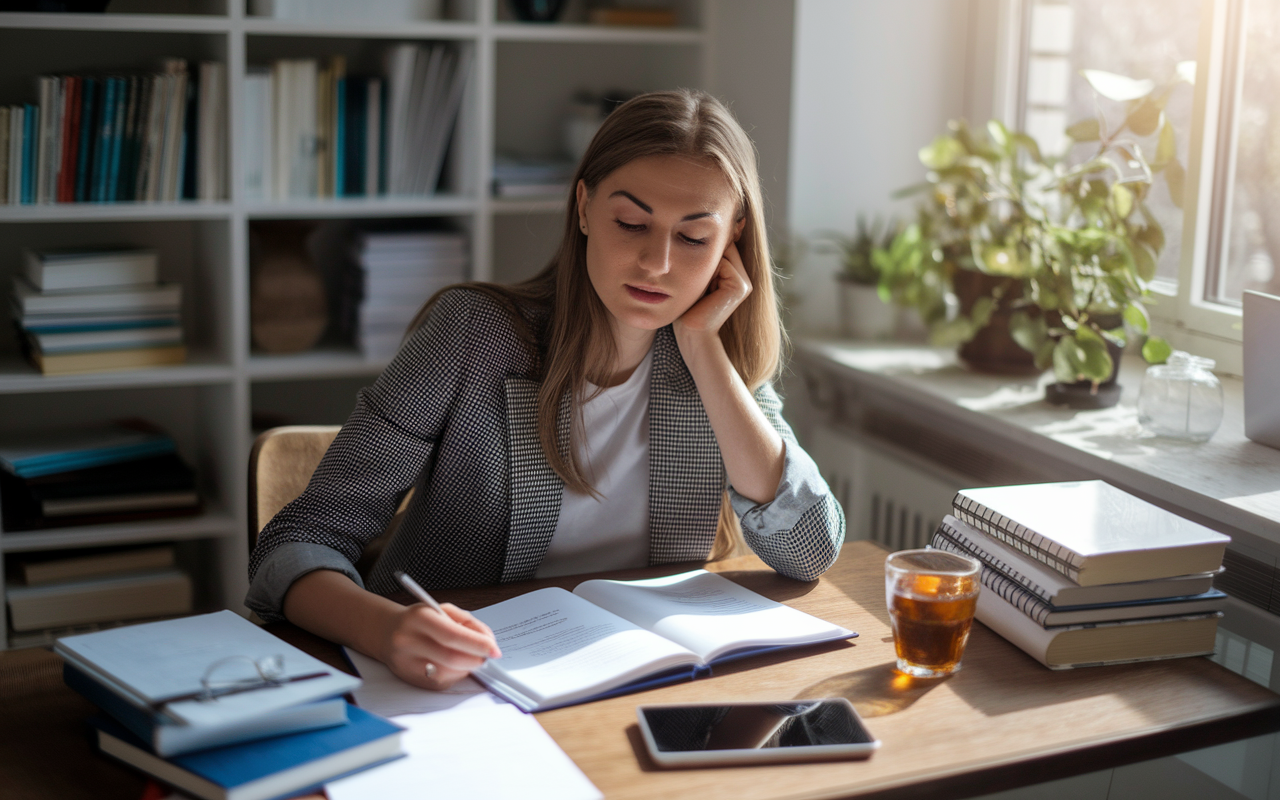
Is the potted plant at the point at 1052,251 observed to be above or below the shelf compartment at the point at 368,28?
below

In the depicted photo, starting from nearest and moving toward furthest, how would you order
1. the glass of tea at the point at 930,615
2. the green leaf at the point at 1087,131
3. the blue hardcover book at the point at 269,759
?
the blue hardcover book at the point at 269,759, the glass of tea at the point at 930,615, the green leaf at the point at 1087,131

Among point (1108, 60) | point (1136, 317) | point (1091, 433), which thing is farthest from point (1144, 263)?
point (1108, 60)

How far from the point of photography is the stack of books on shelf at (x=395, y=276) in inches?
95.1

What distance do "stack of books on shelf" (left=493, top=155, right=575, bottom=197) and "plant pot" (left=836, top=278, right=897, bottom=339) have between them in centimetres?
66

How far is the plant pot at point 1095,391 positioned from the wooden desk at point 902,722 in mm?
747

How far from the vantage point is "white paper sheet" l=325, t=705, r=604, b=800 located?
81 cm

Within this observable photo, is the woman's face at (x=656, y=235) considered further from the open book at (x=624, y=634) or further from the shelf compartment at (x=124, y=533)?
the shelf compartment at (x=124, y=533)

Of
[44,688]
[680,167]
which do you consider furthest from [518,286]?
[44,688]

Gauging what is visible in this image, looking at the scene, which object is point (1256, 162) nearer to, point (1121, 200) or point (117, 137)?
point (1121, 200)

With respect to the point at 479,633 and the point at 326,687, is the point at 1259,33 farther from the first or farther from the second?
the point at 326,687

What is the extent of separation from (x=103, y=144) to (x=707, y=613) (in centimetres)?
166

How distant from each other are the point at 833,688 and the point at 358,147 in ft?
5.82

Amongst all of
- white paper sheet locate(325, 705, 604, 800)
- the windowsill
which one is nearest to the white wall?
the windowsill

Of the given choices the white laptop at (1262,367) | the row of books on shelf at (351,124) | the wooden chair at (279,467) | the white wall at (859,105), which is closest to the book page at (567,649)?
the wooden chair at (279,467)
